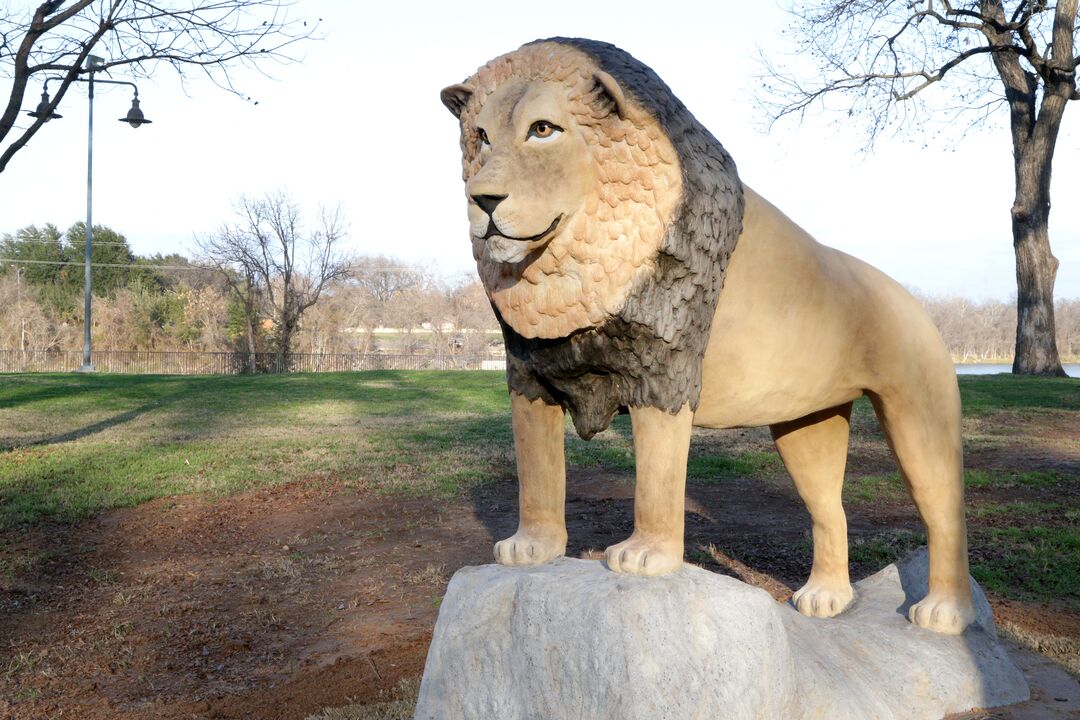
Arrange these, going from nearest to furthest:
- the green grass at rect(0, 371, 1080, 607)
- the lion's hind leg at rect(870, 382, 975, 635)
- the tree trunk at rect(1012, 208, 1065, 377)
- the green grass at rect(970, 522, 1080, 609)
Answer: the lion's hind leg at rect(870, 382, 975, 635), the green grass at rect(970, 522, 1080, 609), the green grass at rect(0, 371, 1080, 607), the tree trunk at rect(1012, 208, 1065, 377)

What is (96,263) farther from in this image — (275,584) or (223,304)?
(275,584)

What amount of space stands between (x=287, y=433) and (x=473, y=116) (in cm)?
1020

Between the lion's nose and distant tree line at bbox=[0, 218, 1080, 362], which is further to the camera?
distant tree line at bbox=[0, 218, 1080, 362]

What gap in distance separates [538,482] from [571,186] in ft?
3.83

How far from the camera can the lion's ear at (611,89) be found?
107 inches

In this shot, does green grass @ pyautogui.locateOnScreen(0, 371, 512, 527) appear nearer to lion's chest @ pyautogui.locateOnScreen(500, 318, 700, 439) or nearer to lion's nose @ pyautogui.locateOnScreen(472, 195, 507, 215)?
lion's chest @ pyautogui.locateOnScreen(500, 318, 700, 439)

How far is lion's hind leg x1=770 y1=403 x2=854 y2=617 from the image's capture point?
4051mm

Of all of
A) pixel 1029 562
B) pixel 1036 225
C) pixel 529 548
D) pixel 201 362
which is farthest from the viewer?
pixel 201 362

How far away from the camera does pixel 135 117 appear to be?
16094 mm

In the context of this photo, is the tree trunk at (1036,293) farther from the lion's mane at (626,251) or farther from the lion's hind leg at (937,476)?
the lion's mane at (626,251)

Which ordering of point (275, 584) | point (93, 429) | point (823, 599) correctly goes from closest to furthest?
point (823, 599) → point (275, 584) → point (93, 429)

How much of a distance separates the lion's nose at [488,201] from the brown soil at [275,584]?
2.46m

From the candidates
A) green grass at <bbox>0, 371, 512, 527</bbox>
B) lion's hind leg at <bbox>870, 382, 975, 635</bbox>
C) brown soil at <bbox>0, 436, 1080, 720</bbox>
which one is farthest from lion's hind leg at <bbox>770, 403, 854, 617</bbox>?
green grass at <bbox>0, 371, 512, 527</bbox>

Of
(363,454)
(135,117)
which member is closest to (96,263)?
(135,117)
